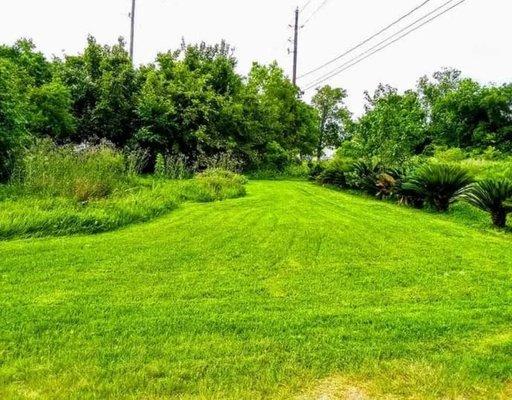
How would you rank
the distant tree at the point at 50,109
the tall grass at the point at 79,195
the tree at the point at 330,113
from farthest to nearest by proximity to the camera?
the tree at the point at 330,113 → the distant tree at the point at 50,109 → the tall grass at the point at 79,195

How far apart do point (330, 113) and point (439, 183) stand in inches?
1242

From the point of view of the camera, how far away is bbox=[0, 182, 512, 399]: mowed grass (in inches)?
104

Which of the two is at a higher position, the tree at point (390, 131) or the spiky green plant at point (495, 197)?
the tree at point (390, 131)

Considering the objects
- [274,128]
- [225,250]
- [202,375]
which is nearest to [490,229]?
[225,250]

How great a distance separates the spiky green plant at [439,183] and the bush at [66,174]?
6.33 m

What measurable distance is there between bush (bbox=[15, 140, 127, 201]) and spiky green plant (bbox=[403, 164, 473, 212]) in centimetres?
633

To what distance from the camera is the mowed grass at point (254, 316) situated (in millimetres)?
2646

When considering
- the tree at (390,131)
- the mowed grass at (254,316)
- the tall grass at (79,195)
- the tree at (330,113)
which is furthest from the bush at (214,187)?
the tree at (330,113)

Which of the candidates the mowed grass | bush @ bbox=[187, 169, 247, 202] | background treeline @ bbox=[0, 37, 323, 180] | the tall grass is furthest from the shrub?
the mowed grass

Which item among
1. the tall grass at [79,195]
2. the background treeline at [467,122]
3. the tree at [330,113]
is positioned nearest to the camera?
the tall grass at [79,195]

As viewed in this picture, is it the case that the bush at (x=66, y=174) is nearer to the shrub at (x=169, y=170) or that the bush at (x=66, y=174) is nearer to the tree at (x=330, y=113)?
the shrub at (x=169, y=170)

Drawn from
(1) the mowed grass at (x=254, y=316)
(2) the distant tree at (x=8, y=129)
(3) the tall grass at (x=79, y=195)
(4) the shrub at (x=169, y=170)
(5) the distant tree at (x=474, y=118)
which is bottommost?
(1) the mowed grass at (x=254, y=316)

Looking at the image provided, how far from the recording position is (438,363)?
2.90 metres

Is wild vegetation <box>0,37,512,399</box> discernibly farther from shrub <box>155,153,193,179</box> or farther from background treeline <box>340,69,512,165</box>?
background treeline <box>340,69,512,165</box>
